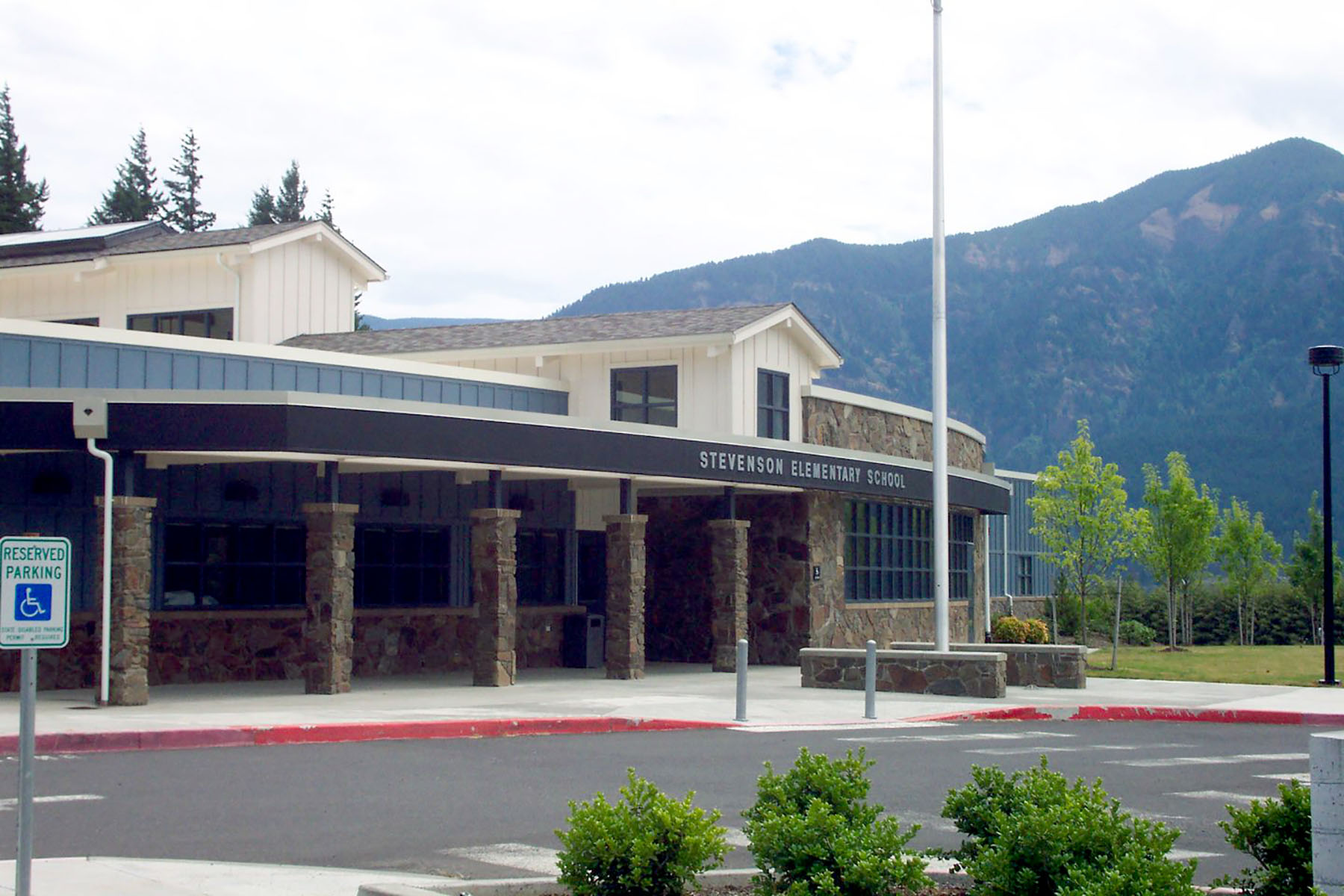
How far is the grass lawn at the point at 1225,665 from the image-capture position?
3009 cm

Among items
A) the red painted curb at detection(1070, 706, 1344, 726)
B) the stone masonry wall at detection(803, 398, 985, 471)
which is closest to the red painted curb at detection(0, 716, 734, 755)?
the red painted curb at detection(1070, 706, 1344, 726)

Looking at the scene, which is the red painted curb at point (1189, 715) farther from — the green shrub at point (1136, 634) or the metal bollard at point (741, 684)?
the green shrub at point (1136, 634)

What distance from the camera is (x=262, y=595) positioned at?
81.7 feet

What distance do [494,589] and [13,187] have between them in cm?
4330

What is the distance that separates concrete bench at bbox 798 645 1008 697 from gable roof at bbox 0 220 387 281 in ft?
41.4

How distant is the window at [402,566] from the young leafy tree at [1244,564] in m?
31.1

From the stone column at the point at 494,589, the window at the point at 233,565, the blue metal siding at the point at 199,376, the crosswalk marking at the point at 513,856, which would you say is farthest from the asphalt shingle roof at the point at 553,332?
the crosswalk marking at the point at 513,856

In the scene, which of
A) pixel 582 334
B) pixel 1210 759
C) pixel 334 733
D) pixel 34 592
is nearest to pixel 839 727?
pixel 1210 759

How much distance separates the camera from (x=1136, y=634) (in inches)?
1943

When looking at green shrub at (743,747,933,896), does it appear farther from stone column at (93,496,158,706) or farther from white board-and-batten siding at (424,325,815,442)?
white board-and-batten siding at (424,325,815,442)

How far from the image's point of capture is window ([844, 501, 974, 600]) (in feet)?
102

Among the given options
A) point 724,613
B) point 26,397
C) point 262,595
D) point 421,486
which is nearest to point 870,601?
point 724,613

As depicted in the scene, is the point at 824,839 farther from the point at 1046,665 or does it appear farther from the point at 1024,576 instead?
the point at 1024,576

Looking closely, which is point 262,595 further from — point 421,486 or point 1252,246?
point 1252,246
